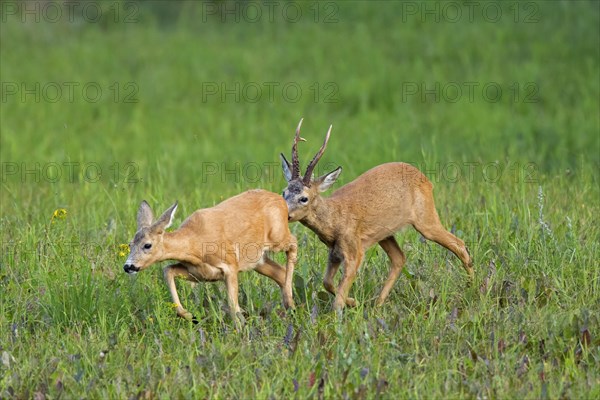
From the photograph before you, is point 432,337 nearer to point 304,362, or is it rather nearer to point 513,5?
point 304,362

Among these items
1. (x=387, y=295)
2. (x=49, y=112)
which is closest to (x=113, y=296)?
(x=387, y=295)

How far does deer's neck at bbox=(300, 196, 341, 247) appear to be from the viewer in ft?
27.2

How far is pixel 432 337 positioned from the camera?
7027 mm

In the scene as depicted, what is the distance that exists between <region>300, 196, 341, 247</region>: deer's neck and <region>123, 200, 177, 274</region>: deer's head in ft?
4.37

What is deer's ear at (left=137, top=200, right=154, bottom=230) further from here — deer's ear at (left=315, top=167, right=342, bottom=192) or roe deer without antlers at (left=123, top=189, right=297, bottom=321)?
deer's ear at (left=315, top=167, right=342, bottom=192)

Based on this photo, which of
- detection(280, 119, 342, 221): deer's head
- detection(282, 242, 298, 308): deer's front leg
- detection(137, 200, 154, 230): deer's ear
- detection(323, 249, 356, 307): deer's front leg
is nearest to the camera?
detection(137, 200, 154, 230): deer's ear

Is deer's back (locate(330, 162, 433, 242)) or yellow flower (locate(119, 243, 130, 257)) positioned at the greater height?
deer's back (locate(330, 162, 433, 242))

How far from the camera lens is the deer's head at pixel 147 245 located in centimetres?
707

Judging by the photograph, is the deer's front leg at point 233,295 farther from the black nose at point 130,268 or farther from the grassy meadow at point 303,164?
the black nose at point 130,268

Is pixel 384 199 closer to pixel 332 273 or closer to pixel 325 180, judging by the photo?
pixel 325 180

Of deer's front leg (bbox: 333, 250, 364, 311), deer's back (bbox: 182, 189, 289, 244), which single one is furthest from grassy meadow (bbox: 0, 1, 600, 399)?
deer's back (bbox: 182, 189, 289, 244)

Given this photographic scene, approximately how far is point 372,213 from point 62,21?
500 inches

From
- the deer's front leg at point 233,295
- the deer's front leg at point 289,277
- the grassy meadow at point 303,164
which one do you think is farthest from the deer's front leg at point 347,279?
the deer's front leg at point 233,295

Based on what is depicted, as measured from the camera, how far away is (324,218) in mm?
8305
